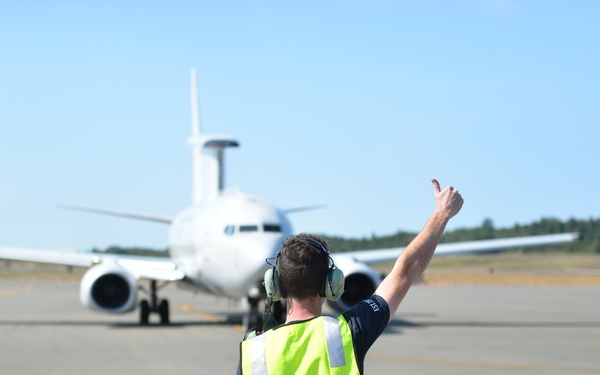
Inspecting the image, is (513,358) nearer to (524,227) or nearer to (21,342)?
(21,342)

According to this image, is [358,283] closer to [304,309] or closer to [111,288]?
[111,288]

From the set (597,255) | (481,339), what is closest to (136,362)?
(481,339)

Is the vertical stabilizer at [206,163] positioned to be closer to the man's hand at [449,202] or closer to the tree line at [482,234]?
the man's hand at [449,202]

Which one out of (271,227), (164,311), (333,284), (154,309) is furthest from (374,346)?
(333,284)

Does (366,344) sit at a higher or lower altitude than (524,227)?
lower

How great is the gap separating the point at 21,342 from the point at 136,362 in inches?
169

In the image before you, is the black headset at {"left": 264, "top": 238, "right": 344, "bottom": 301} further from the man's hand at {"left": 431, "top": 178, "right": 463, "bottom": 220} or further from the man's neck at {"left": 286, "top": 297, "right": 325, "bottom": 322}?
the man's hand at {"left": 431, "top": 178, "right": 463, "bottom": 220}

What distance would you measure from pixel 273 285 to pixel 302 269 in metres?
0.24

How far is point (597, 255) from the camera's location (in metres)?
78.6

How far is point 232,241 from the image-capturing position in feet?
64.4

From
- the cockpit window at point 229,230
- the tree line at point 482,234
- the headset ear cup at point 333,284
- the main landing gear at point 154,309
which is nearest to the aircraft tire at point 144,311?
the main landing gear at point 154,309

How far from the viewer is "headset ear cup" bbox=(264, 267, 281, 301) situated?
3363mm

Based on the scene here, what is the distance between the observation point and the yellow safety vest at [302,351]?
9.94ft

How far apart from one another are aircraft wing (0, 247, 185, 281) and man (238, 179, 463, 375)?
61.6 feet
